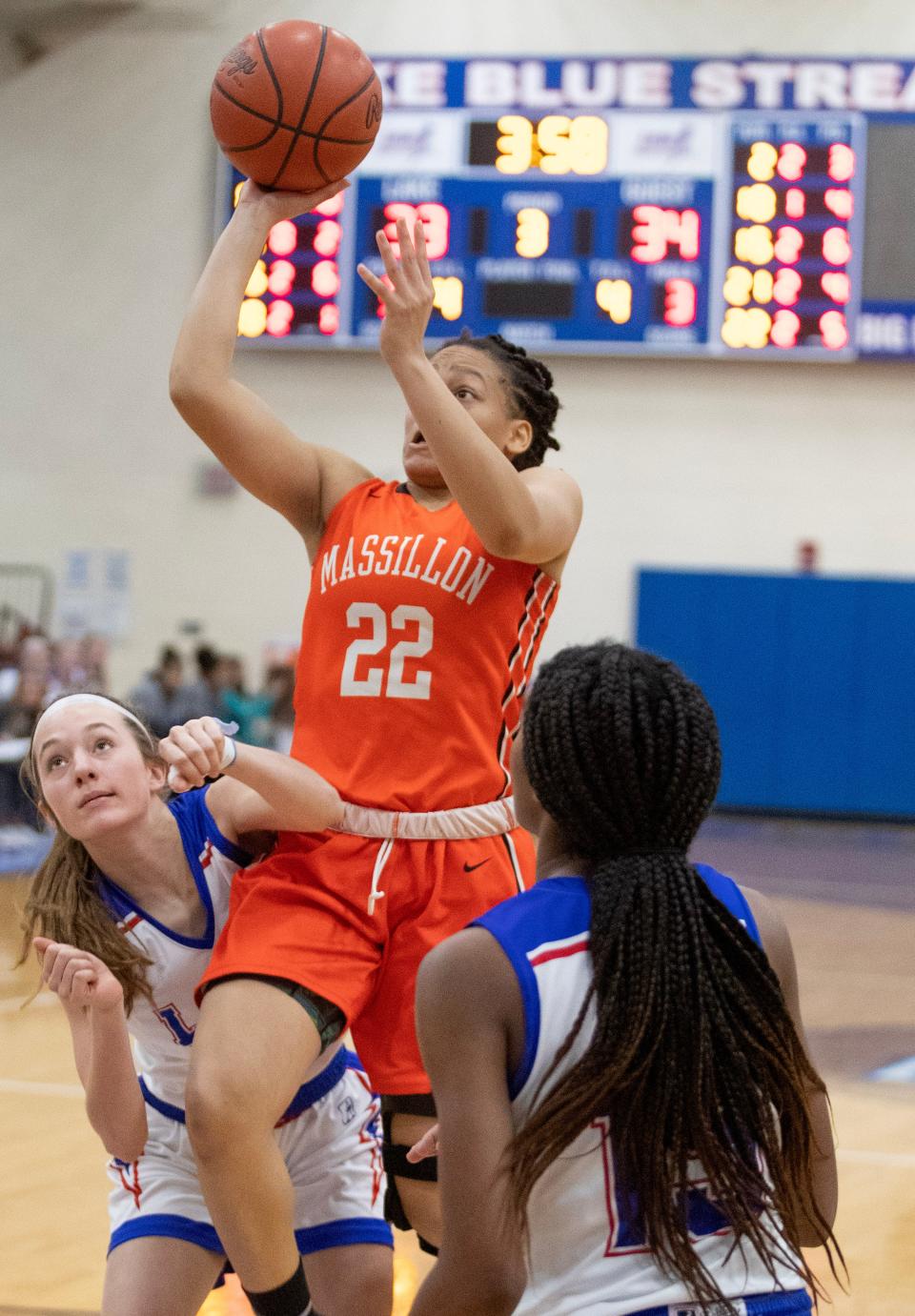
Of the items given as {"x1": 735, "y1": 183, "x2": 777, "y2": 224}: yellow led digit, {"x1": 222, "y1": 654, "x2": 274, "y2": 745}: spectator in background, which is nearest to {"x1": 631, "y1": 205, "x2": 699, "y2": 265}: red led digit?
{"x1": 735, "y1": 183, "x2": 777, "y2": 224}: yellow led digit

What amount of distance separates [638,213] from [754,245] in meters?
0.84

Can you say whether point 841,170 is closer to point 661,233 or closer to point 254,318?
point 661,233

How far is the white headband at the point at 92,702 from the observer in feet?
9.13

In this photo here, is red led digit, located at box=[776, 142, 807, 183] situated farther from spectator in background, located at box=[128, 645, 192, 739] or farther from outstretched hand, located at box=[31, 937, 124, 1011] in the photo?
outstretched hand, located at box=[31, 937, 124, 1011]

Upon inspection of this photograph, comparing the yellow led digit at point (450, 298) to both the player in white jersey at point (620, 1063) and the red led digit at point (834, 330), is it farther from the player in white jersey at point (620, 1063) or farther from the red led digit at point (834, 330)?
the player in white jersey at point (620, 1063)

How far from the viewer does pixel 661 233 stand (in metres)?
11.3

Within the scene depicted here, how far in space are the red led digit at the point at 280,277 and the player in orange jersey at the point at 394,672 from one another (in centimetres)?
896

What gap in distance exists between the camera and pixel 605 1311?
164cm

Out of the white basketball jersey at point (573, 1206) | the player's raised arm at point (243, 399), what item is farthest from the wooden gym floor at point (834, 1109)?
the white basketball jersey at point (573, 1206)

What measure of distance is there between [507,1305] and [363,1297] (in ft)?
4.03

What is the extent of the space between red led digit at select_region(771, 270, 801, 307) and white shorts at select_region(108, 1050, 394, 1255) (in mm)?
9174

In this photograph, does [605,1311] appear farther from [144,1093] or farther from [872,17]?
[872,17]

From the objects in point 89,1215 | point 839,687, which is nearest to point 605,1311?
point 89,1215

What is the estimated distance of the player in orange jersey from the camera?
2.56 meters
